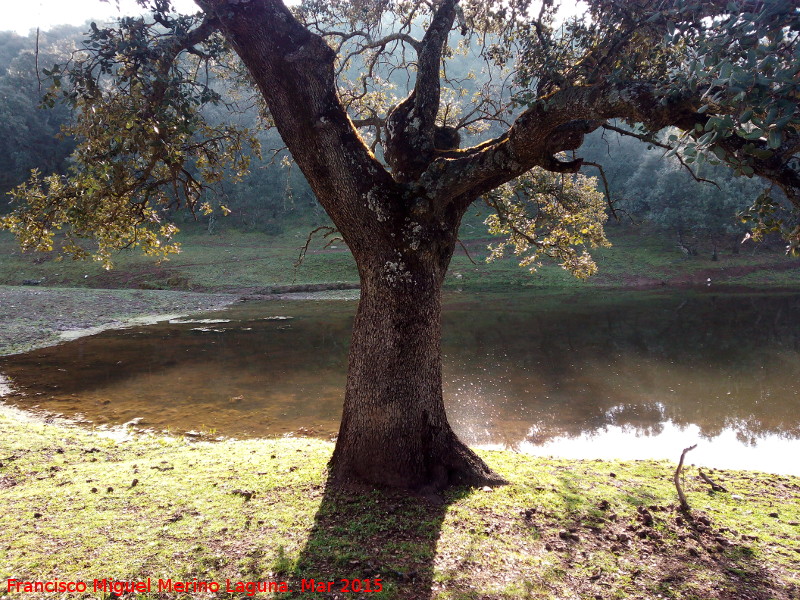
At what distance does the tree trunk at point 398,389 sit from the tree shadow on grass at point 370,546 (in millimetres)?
255

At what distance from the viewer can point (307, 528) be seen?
4707 millimetres

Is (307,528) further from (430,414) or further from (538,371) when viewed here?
(538,371)

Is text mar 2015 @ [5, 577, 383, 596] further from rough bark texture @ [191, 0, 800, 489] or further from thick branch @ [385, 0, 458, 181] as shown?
thick branch @ [385, 0, 458, 181]

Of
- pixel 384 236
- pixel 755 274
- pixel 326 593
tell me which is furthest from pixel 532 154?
pixel 755 274

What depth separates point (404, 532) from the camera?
467 centimetres

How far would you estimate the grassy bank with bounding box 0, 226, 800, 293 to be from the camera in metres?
34.4

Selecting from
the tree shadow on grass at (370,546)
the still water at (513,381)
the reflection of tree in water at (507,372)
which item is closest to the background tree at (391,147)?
the tree shadow on grass at (370,546)

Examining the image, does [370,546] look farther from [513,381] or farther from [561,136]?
[513,381]

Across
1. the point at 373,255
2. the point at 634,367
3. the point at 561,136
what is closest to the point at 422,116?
the point at 561,136

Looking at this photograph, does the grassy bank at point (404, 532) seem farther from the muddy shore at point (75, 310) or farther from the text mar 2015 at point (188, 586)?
the muddy shore at point (75, 310)

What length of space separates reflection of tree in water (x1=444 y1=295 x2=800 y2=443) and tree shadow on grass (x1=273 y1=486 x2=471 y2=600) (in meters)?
4.87

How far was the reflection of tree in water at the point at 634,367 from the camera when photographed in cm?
1052

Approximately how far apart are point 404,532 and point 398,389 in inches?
58.5

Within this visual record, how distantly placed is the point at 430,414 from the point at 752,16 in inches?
174
